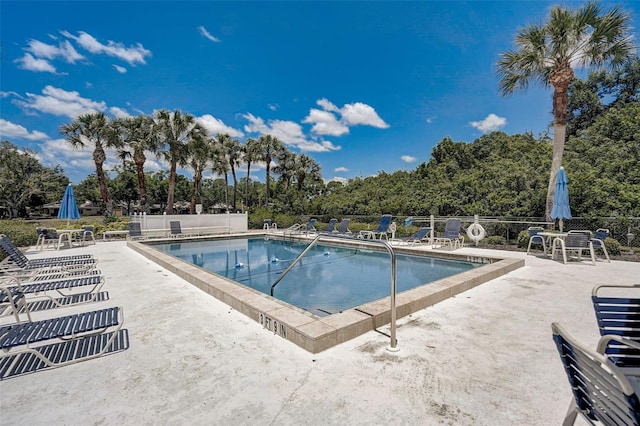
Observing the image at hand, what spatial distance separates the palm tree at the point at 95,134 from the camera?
781 inches

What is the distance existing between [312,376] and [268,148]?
1080 inches

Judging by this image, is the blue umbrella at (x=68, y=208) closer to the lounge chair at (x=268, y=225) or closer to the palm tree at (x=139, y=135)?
the palm tree at (x=139, y=135)

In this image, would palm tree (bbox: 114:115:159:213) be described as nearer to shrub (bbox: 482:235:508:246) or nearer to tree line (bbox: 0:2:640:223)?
tree line (bbox: 0:2:640:223)

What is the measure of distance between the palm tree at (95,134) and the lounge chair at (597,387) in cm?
2529

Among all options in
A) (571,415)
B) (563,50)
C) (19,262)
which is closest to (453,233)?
(563,50)

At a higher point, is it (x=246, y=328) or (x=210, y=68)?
(x=210, y=68)

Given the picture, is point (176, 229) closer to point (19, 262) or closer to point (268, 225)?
point (268, 225)

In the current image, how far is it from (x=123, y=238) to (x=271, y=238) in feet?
23.9

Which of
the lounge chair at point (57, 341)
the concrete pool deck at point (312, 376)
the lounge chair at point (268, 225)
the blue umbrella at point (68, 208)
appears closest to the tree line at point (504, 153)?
the lounge chair at point (268, 225)

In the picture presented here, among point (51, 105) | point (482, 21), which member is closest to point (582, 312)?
point (482, 21)

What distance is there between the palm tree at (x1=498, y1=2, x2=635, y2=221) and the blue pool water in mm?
6202

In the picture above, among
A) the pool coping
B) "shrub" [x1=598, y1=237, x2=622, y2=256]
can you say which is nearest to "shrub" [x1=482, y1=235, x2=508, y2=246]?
"shrub" [x1=598, y1=237, x2=622, y2=256]

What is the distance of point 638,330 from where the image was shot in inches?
73.4

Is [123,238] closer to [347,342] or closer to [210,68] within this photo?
[210,68]
